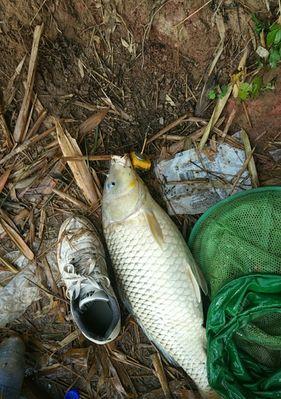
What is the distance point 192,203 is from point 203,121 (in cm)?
43

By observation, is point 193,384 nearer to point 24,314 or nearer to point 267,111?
point 24,314

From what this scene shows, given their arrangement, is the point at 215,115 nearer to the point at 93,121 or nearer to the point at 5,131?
the point at 93,121

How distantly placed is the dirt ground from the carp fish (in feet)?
0.80

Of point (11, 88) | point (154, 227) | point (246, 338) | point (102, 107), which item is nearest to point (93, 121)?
point (102, 107)

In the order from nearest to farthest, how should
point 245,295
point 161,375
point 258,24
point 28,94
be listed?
point 245,295, point 258,24, point 28,94, point 161,375

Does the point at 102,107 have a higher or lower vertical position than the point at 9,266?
higher

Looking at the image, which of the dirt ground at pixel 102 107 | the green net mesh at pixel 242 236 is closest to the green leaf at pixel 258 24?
the dirt ground at pixel 102 107

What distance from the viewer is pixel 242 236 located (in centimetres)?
218

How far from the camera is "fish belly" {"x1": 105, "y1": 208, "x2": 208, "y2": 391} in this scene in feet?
7.07

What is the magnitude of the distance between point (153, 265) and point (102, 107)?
2.81 feet

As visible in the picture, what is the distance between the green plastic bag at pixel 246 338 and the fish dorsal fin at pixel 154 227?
36 cm

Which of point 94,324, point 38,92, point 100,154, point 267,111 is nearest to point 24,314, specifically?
point 94,324

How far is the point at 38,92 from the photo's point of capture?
236 cm

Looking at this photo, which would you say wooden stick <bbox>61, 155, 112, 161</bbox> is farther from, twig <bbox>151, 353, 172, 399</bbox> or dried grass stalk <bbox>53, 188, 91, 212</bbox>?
twig <bbox>151, 353, 172, 399</bbox>
